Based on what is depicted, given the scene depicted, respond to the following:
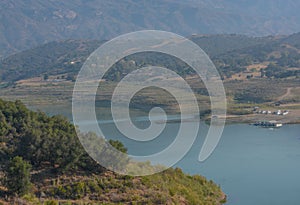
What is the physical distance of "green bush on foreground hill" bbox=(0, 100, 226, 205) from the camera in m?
10.8

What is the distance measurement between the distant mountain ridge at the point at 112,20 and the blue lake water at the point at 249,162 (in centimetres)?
11059

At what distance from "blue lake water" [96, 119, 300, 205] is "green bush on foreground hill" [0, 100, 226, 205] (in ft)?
10.2

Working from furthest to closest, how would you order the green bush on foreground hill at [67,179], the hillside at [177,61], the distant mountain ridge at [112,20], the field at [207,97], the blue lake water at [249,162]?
the distant mountain ridge at [112,20] < the hillside at [177,61] < the field at [207,97] < the blue lake water at [249,162] < the green bush on foreground hill at [67,179]

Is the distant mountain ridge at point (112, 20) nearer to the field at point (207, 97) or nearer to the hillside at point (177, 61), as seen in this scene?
the hillside at point (177, 61)

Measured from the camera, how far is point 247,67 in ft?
170

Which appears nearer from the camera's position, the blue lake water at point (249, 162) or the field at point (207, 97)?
the blue lake water at point (249, 162)

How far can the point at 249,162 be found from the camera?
2062 centimetres

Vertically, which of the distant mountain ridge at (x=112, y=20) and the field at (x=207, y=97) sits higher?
the distant mountain ridge at (x=112, y=20)

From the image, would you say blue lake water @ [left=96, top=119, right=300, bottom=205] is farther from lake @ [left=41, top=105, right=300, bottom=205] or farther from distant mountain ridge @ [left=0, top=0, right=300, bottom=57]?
distant mountain ridge @ [left=0, top=0, right=300, bottom=57]

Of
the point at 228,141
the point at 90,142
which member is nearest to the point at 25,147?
the point at 90,142

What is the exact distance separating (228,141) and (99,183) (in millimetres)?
14146

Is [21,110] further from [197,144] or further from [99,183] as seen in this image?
[197,144]

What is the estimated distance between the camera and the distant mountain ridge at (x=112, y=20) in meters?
141

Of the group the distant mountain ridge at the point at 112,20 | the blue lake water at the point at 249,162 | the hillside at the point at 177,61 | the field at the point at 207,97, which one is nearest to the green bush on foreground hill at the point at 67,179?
the blue lake water at the point at 249,162
